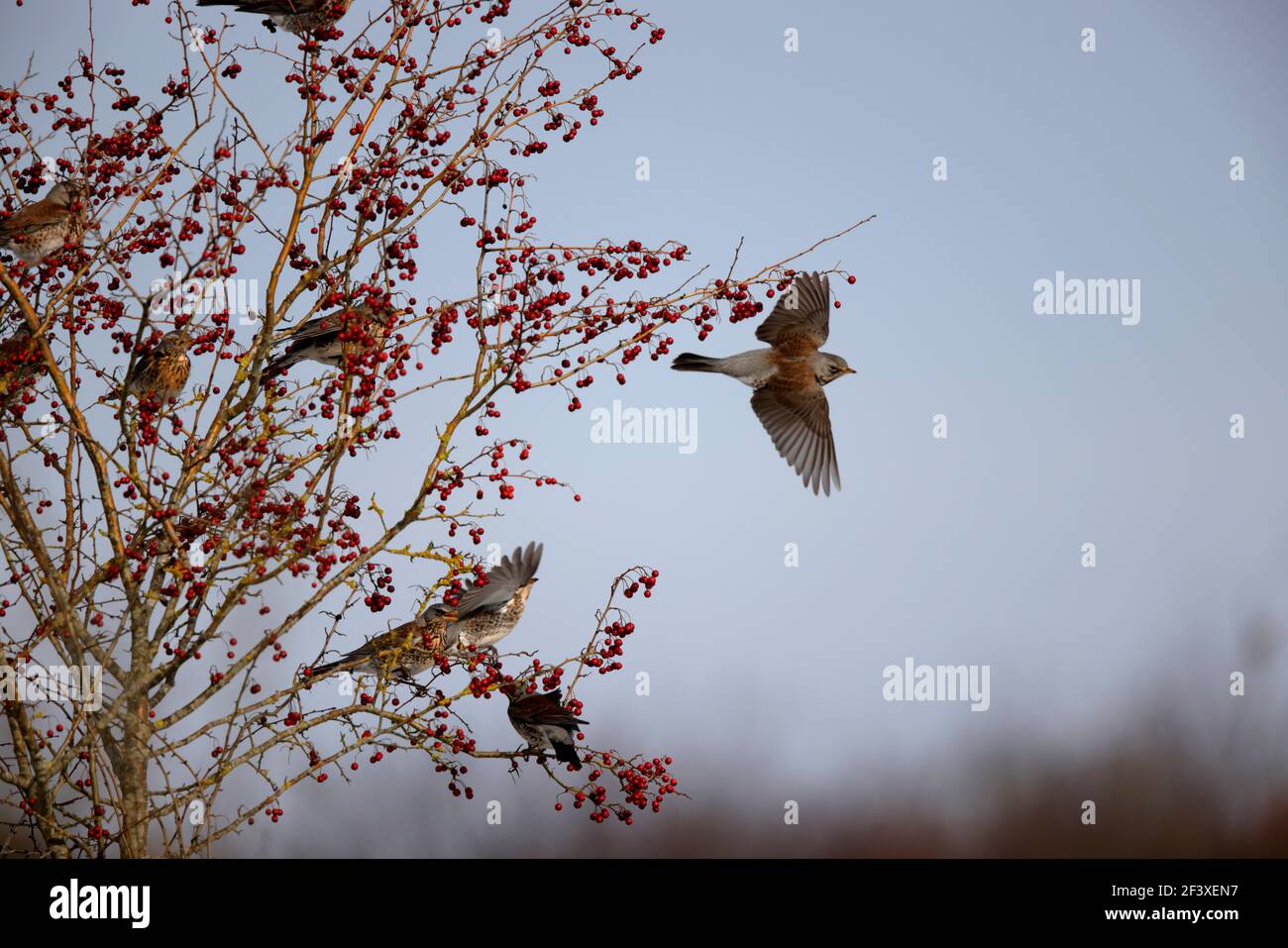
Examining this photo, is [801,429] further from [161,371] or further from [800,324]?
[161,371]

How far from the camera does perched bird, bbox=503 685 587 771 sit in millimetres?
2334

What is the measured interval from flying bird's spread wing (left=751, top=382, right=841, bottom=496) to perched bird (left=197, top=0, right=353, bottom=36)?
1465 mm

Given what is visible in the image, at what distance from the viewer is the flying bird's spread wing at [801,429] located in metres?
3.26

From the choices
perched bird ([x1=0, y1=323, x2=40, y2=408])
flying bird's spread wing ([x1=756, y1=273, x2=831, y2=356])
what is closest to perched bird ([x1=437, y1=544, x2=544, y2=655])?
flying bird's spread wing ([x1=756, y1=273, x2=831, y2=356])

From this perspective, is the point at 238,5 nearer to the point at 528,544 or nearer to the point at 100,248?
the point at 100,248

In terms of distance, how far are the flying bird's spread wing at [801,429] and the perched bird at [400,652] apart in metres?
1.21

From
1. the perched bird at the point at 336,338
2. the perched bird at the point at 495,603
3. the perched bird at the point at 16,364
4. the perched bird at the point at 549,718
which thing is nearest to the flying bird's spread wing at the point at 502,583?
the perched bird at the point at 495,603

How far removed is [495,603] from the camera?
106 inches

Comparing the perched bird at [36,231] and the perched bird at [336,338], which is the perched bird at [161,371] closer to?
the perched bird at [336,338]

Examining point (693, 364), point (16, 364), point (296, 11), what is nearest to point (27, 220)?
point (16, 364)

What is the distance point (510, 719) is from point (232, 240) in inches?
43.6

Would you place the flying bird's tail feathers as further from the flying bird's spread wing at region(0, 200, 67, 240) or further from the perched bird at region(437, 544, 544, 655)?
the flying bird's spread wing at region(0, 200, 67, 240)

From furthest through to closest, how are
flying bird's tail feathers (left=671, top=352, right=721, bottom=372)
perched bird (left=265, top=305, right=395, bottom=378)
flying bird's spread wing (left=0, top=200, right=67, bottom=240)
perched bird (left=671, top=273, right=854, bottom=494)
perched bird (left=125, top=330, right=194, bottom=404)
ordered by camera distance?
1. perched bird (left=671, top=273, right=854, bottom=494)
2. flying bird's tail feathers (left=671, top=352, right=721, bottom=372)
3. flying bird's spread wing (left=0, top=200, right=67, bottom=240)
4. perched bird (left=125, top=330, right=194, bottom=404)
5. perched bird (left=265, top=305, right=395, bottom=378)

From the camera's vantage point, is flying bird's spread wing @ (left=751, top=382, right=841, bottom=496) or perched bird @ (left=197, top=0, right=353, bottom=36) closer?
perched bird @ (left=197, top=0, right=353, bottom=36)
